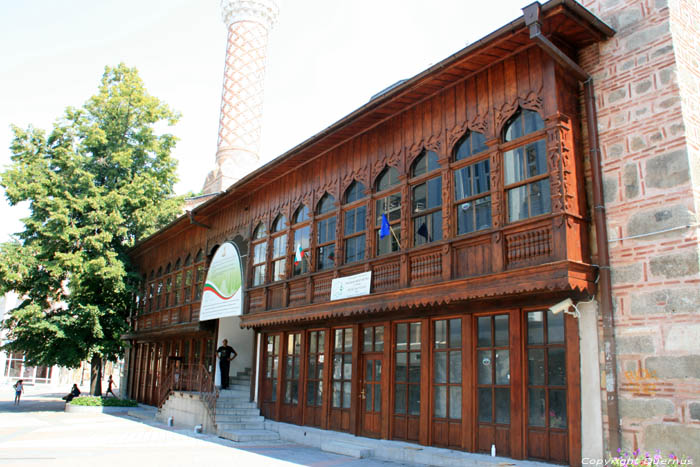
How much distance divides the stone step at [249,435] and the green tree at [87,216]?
9.51 m

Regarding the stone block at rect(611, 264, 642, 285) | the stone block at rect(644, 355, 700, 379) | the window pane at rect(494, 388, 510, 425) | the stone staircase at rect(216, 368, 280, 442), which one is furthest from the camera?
the stone staircase at rect(216, 368, 280, 442)

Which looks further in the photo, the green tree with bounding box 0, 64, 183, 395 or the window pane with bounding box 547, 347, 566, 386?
the green tree with bounding box 0, 64, 183, 395

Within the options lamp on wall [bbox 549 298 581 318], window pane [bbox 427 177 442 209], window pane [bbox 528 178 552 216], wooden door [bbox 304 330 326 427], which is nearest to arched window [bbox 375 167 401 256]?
window pane [bbox 427 177 442 209]

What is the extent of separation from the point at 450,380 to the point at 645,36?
5.98 m

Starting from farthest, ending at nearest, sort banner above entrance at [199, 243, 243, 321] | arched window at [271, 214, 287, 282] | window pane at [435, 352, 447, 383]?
banner above entrance at [199, 243, 243, 321]
arched window at [271, 214, 287, 282]
window pane at [435, 352, 447, 383]

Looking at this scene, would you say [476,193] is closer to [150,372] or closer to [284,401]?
[284,401]

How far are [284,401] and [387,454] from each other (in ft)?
15.1

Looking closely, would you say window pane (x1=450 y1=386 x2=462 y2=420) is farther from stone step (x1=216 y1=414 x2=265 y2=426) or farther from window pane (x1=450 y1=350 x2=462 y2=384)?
stone step (x1=216 y1=414 x2=265 y2=426)

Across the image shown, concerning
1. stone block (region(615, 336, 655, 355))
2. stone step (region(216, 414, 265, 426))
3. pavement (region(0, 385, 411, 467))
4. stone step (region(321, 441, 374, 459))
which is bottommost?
pavement (region(0, 385, 411, 467))

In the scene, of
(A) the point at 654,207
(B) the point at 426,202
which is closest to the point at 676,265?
(A) the point at 654,207

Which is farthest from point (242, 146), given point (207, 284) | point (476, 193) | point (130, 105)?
point (476, 193)

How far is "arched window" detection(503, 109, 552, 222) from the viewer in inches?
329

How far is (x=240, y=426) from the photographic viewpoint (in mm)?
13859

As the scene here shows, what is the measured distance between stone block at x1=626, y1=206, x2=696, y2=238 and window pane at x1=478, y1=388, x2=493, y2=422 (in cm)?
317
